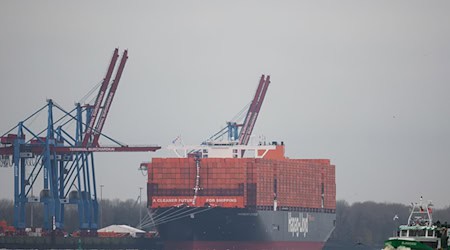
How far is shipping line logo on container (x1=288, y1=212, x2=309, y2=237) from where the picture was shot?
523 ft

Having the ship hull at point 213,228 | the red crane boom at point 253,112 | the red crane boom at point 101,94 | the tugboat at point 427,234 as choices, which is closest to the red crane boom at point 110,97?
the red crane boom at point 101,94

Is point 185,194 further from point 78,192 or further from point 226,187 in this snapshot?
point 78,192

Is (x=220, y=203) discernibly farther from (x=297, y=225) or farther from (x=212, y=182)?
(x=297, y=225)

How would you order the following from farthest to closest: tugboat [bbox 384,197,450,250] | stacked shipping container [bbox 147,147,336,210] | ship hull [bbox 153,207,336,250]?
stacked shipping container [bbox 147,147,336,210] < ship hull [bbox 153,207,336,250] < tugboat [bbox 384,197,450,250]

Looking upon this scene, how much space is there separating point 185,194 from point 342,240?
5200cm

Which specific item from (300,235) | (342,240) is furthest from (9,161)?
(342,240)

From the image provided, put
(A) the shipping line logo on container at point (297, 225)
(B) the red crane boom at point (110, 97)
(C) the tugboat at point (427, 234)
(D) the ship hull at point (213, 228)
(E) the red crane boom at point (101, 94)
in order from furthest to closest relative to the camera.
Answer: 1. (A) the shipping line logo on container at point (297, 225)
2. (B) the red crane boom at point (110, 97)
3. (E) the red crane boom at point (101, 94)
4. (D) the ship hull at point (213, 228)
5. (C) the tugboat at point (427, 234)

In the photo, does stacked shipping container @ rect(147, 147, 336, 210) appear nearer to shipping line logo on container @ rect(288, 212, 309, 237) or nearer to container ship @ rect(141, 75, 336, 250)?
container ship @ rect(141, 75, 336, 250)

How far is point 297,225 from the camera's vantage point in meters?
162

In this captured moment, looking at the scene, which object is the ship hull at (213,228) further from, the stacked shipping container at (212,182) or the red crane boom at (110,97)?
the red crane boom at (110,97)

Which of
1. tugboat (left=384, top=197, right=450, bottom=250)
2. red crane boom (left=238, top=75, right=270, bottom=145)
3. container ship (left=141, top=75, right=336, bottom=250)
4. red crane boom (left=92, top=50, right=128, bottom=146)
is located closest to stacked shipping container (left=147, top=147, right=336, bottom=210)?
container ship (left=141, top=75, right=336, bottom=250)

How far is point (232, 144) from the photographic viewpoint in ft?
538

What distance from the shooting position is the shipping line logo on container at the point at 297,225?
15938 cm

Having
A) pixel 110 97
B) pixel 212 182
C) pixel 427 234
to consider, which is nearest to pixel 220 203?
pixel 212 182
